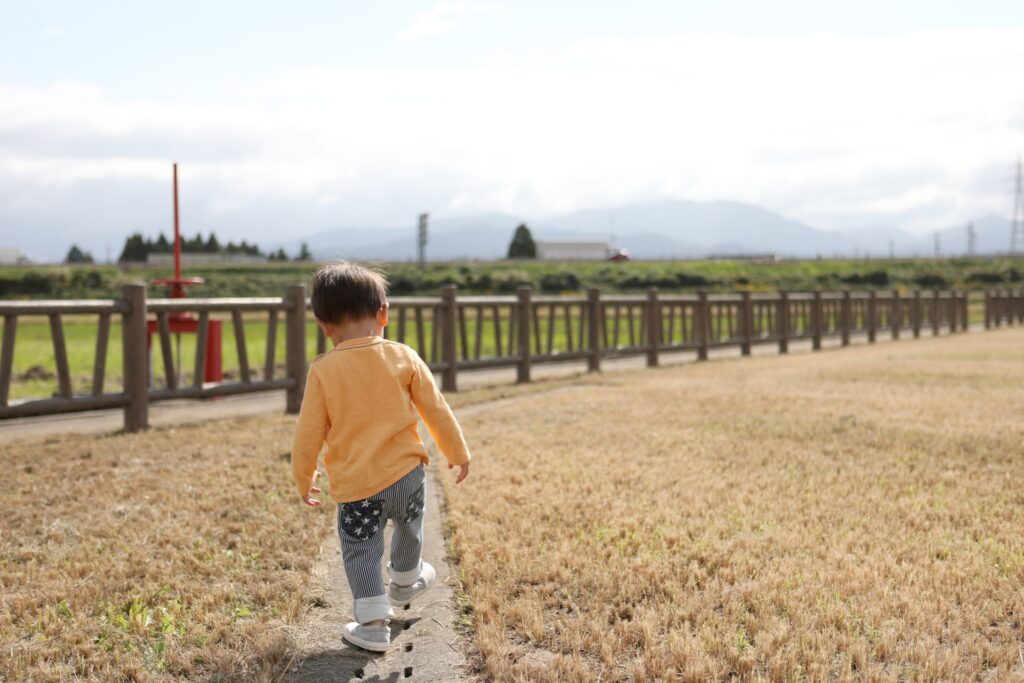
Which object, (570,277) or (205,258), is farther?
(205,258)

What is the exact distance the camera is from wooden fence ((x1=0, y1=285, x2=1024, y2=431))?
7695 millimetres

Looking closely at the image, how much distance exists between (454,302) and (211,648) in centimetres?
836

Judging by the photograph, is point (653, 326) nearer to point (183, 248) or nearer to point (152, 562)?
point (152, 562)

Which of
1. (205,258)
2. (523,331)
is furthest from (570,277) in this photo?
(523,331)

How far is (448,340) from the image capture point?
1157cm

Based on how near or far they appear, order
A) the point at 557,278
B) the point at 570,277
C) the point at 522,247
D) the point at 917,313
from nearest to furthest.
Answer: the point at 917,313
the point at 557,278
the point at 570,277
the point at 522,247

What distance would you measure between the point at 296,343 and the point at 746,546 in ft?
19.9

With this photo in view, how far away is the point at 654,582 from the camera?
3766mm

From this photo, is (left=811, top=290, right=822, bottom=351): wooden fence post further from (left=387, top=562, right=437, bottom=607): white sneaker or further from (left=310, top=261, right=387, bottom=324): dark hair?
(left=310, top=261, right=387, bottom=324): dark hair

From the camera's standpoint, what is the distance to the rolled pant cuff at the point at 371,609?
3305mm

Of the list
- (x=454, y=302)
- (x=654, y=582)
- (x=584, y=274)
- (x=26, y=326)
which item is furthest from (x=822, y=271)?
(x=654, y=582)

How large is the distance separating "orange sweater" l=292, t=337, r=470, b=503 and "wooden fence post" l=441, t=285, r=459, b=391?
7975 mm

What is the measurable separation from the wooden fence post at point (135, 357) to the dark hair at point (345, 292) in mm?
5244

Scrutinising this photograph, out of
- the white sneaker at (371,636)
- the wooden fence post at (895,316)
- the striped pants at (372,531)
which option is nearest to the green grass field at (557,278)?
the wooden fence post at (895,316)
